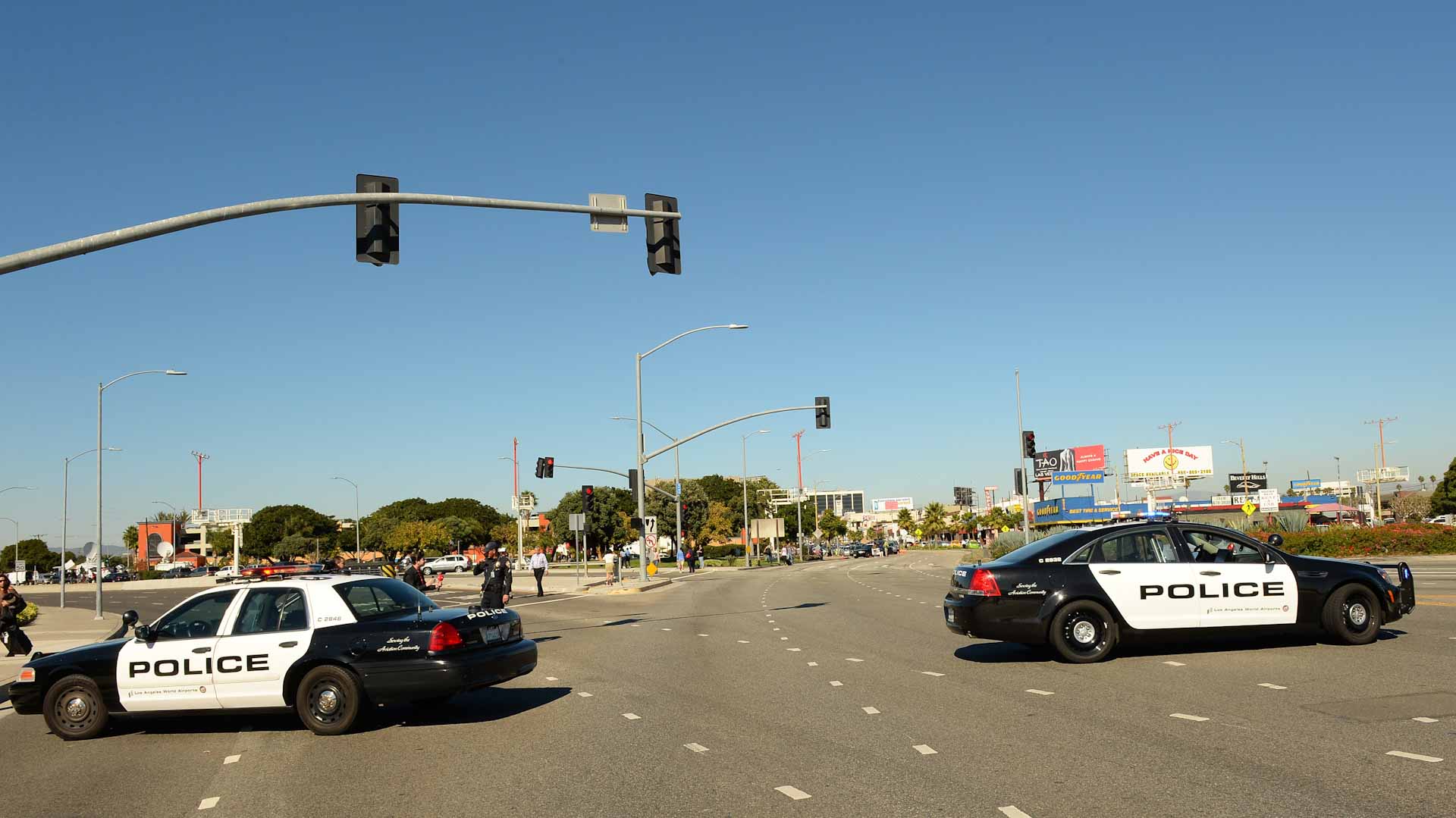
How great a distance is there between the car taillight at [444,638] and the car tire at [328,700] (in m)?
0.76

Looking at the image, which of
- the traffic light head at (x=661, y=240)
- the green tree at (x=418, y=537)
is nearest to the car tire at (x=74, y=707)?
the traffic light head at (x=661, y=240)

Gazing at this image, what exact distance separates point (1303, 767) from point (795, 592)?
25.4 metres

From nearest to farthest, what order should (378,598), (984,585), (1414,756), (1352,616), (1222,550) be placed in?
1. (1414,756)
2. (378,598)
3. (984,585)
4. (1222,550)
5. (1352,616)

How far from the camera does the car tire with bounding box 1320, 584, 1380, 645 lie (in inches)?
490

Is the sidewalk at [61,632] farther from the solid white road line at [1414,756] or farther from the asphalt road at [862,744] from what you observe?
the solid white road line at [1414,756]

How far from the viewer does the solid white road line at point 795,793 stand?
21.7 feet

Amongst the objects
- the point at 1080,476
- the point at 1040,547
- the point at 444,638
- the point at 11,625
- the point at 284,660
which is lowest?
the point at 11,625

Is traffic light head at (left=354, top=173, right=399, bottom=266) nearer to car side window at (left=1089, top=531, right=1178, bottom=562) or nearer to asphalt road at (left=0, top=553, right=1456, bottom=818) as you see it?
asphalt road at (left=0, top=553, right=1456, bottom=818)

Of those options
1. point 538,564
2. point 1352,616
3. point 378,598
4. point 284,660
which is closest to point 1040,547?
point 1352,616

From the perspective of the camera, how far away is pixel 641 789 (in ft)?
22.9

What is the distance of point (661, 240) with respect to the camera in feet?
51.5

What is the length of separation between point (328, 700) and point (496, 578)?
526 inches

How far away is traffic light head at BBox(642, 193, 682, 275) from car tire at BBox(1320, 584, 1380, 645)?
31.7 ft

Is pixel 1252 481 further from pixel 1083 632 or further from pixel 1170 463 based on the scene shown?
pixel 1083 632
